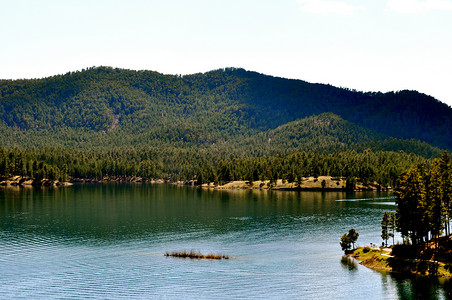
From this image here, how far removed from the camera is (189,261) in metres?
105

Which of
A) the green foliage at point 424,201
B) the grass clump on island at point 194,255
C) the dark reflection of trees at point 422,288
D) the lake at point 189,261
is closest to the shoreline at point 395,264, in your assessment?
the dark reflection of trees at point 422,288

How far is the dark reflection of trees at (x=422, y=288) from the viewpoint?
266ft

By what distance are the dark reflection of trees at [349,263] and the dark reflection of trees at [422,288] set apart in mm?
9313

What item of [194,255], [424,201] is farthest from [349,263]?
[194,255]

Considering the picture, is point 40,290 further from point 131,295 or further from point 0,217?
point 0,217

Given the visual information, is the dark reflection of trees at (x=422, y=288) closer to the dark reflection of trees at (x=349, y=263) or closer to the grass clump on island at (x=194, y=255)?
the dark reflection of trees at (x=349, y=263)

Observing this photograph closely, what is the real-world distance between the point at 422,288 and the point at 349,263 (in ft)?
64.3

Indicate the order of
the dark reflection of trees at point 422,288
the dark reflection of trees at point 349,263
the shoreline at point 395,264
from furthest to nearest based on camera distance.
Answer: the dark reflection of trees at point 349,263 < the shoreline at point 395,264 < the dark reflection of trees at point 422,288

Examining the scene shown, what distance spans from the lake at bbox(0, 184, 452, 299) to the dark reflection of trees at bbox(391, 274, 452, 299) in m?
0.16

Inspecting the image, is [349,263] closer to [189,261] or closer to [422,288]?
[422,288]

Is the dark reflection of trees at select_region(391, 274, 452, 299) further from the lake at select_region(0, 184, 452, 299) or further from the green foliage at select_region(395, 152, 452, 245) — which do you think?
the green foliage at select_region(395, 152, 452, 245)

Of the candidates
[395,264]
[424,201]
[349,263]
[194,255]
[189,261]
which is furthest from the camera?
[194,255]

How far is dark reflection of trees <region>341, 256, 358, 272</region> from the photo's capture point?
98.4 meters

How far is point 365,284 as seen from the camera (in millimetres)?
87688
